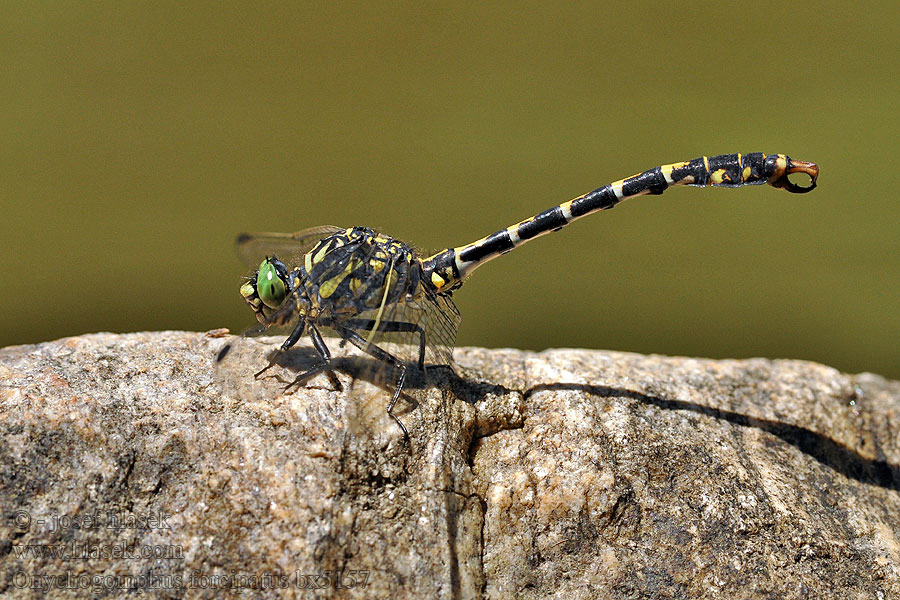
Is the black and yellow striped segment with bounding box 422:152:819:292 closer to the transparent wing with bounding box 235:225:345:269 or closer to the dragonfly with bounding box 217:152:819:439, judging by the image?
the dragonfly with bounding box 217:152:819:439

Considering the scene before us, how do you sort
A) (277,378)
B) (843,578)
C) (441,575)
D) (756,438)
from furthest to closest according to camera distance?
(756,438) < (277,378) < (843,578) < (441,575)

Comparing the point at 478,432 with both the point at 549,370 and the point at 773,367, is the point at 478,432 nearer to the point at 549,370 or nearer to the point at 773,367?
the point at 549,370

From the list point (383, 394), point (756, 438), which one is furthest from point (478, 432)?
point (756, 438)

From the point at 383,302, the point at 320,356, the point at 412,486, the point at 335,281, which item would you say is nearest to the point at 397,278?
the point at 383,302

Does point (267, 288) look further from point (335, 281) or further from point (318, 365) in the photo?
point (318, 365)

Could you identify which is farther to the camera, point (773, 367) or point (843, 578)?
point (773, 367)

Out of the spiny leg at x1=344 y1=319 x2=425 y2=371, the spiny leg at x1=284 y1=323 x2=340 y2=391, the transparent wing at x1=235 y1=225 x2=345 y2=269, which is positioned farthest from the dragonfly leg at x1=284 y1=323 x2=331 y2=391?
the transparent wing at x1=235 y1=225 x2=345 y2=269

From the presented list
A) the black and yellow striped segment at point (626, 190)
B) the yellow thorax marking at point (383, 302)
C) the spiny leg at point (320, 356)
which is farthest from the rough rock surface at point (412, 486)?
the black and yellow striped segment at point (626, 190)
